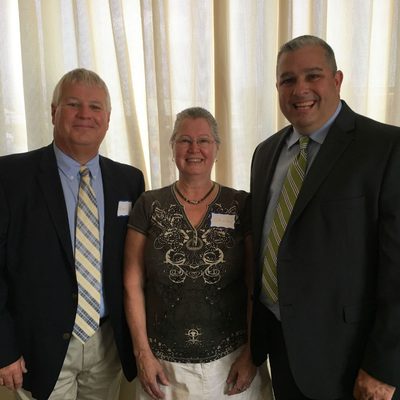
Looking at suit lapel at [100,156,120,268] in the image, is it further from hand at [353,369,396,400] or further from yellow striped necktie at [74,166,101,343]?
hand at [353,369,396,400]

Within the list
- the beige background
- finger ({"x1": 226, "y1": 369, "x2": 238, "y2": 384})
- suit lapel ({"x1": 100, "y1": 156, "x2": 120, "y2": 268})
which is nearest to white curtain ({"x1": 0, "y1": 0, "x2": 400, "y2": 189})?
suit lapel ({"x1": 100, "y1": 156, "x2": 120, "y2": 268})

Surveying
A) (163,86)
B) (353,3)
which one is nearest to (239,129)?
(163,86)

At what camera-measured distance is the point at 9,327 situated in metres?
1.52

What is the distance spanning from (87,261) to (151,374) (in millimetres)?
522

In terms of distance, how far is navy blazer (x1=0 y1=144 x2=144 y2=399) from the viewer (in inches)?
60.3

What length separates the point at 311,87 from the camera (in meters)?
1.40

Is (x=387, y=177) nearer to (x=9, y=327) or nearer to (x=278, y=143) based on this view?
(x=278, y=143)

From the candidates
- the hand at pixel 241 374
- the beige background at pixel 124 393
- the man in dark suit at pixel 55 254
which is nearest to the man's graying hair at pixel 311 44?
the man in dark suit at pixel 55 254

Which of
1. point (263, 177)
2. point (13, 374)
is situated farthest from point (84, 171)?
point (13, 374)

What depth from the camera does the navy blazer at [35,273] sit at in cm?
153

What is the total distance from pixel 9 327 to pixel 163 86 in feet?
4.41

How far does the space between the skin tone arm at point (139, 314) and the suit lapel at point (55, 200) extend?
0.82ft

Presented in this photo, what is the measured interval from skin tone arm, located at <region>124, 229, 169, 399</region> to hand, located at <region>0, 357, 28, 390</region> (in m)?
0.45

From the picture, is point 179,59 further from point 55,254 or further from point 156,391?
point 156,391
